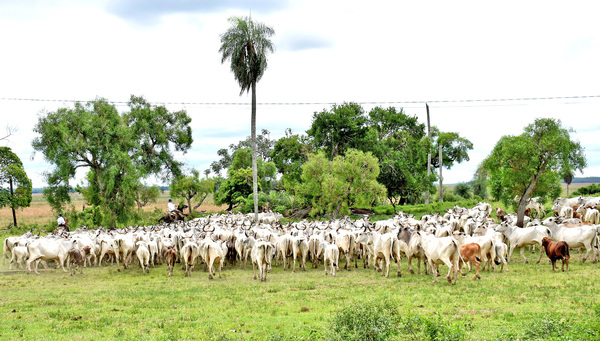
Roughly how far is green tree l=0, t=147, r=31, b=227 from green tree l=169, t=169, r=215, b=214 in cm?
1186

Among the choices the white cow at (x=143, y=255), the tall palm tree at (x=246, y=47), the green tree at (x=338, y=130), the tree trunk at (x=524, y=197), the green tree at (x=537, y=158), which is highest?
the tall palm tree at (x=246, y=47)

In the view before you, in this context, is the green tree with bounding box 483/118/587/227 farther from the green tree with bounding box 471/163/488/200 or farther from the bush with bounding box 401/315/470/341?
the green tree with bounding box 471/163/488/200

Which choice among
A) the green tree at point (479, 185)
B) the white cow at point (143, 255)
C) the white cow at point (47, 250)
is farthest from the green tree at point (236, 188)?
the green tree at point (479, 185)

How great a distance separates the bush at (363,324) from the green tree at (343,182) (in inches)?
905

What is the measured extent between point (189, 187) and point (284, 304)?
3385 centimetres

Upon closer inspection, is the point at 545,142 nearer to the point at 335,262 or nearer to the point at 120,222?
the point at 335,262

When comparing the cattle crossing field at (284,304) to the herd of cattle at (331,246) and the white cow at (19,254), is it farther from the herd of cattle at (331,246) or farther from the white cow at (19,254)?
the white cow at (19,254)

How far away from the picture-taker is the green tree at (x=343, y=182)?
32125 millimetres

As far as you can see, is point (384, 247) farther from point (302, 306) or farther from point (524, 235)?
point (524, 235)

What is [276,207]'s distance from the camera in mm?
40844

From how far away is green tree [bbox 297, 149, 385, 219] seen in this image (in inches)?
1265

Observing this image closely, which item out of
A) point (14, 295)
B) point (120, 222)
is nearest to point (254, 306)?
point (14, 295)

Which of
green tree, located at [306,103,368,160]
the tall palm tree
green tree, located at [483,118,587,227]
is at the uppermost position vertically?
the tall palm tree

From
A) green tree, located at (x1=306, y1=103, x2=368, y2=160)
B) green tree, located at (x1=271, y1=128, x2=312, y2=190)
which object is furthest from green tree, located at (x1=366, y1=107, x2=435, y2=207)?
green tree, located at (x1=271, y1=128, x2=312, y2=190)
